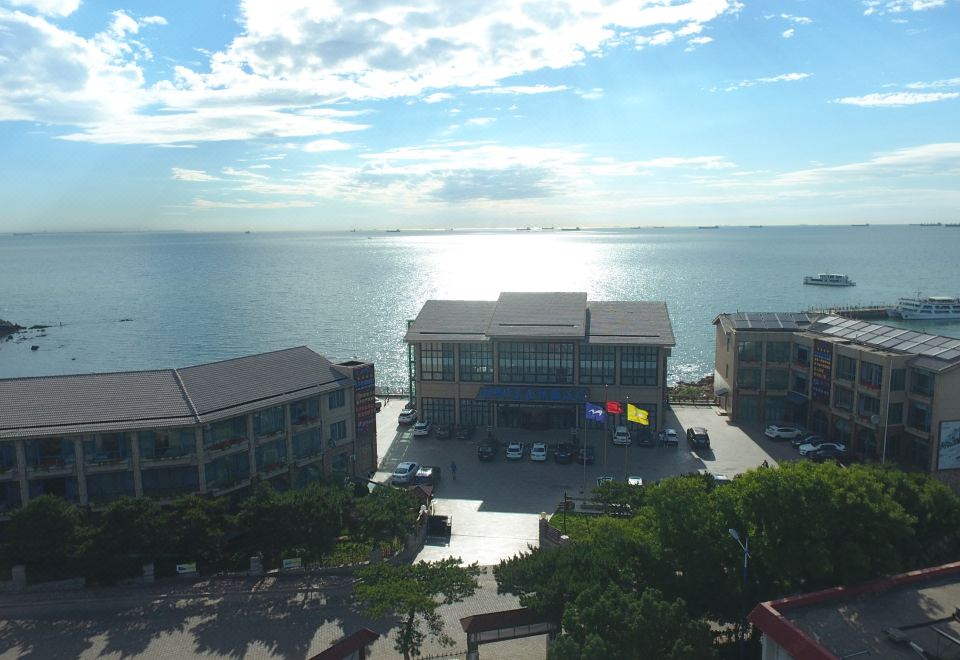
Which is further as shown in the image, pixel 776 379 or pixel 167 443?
pixel 776 379

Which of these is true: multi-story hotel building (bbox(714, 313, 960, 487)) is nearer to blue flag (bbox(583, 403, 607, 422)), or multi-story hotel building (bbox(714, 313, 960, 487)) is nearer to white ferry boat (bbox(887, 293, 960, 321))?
blue flag (bbox(583, 403, 607, 422))

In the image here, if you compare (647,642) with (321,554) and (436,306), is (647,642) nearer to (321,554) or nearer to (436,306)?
(321,554)

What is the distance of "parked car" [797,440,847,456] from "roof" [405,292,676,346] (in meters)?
11.8

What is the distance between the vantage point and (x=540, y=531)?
3734cm

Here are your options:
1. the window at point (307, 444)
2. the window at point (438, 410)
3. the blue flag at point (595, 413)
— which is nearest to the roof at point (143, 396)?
the window at point (307, 444)

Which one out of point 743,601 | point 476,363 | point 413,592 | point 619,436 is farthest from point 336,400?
point 743,601

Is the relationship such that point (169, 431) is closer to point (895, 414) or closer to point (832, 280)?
point (895, 414)

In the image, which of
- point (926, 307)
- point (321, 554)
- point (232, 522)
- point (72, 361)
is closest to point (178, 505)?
point (232, 522)

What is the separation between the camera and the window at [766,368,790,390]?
59438 mm

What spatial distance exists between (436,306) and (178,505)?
3291 cm

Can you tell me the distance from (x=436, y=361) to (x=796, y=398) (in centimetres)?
2878

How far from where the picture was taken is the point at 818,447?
5141 cm

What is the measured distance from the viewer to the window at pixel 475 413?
5878 centimetres

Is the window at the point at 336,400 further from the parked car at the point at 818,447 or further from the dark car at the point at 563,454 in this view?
the parked car at the point at 818,447
